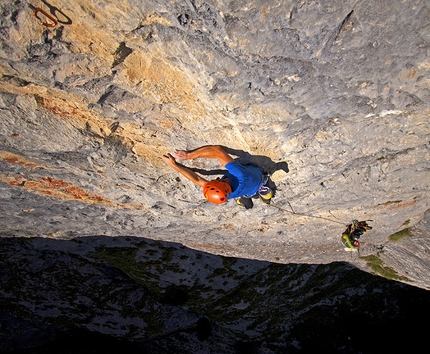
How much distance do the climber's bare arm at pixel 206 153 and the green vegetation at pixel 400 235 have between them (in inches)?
193

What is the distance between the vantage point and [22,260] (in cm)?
780

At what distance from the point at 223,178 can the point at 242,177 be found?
0.27 meters

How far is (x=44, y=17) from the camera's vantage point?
2.34 metres

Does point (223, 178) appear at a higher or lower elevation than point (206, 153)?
lower

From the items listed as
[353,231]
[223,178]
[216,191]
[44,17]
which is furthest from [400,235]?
[44,17]

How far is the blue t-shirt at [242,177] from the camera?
12.4ft

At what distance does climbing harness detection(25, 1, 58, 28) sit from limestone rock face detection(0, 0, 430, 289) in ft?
0.15

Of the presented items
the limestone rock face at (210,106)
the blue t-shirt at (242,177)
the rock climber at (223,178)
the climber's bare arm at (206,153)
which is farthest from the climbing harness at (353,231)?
the climber's bare arm at (206,153)

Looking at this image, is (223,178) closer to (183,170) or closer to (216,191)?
(216,191)

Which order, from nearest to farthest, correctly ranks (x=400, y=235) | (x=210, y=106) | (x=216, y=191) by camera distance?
(x=210, y=106)
(x=216, y=191)
(x=400, y=235)

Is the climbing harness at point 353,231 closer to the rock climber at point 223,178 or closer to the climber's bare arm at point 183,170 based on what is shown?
the rock climber at point 223,178

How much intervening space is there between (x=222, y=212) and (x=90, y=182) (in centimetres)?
222

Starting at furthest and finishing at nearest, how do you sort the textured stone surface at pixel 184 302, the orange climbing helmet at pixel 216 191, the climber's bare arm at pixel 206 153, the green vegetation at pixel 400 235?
the textured stone surface at pixel 184 302, the green vegetation at pixel 400 235, the climber's bare arm at pixel 206 153, the orange climbing helmet at pixel 216 191

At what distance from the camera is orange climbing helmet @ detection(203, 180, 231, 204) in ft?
11.8
